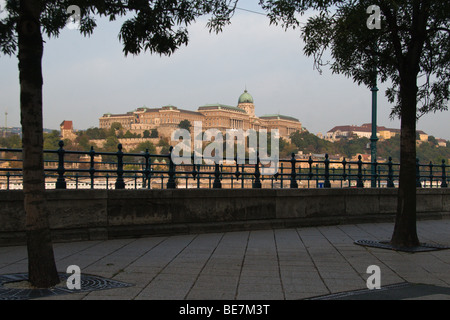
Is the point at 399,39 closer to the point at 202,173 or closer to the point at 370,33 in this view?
the point at 370,33

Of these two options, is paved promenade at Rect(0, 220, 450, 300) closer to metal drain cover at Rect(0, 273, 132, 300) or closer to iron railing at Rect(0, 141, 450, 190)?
metal drain cover at Rect(0, 273, 132, 300)

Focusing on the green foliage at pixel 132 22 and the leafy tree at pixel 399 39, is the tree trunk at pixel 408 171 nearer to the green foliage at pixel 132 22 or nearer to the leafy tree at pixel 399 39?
the leafy tree at pixel 399 39

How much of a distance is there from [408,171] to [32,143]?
23.9ft

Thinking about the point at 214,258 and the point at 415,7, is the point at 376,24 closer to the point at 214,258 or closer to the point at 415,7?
the point at 415,7

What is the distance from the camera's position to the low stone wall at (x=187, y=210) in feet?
34.3

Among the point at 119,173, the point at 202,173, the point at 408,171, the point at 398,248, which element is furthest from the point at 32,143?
the point at 408,171

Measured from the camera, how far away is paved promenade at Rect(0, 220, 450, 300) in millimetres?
6480

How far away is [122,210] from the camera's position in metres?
11.3

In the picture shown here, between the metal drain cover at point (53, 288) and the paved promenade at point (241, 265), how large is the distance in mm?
190

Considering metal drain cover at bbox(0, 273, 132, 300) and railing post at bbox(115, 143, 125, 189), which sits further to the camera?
railing post at bbox(115, 143, 125, 189)

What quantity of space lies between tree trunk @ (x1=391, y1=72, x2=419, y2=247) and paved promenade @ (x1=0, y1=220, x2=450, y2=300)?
67cm

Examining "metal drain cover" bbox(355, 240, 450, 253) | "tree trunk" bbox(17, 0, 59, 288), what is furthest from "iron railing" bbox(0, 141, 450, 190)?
"tree trunk" bbox(17, 0, 59, 288)

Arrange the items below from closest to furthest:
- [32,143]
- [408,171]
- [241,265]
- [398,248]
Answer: [32,143] < [241,265] < [398,248] < [408,171]

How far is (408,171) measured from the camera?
10.7 metres
